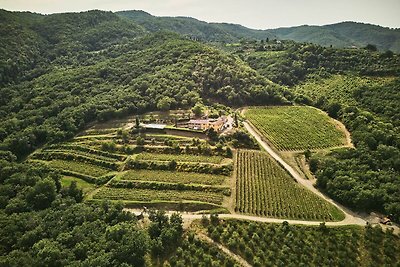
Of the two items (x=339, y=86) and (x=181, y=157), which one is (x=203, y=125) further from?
(x=339, y=86)

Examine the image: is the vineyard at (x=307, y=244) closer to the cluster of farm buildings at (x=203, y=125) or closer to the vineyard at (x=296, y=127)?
the vineyard at (x=296, y=127)

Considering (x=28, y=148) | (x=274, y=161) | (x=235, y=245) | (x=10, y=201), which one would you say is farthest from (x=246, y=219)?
(x=28, y=148)

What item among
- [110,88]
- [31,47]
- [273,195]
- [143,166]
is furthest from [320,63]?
[31,47]

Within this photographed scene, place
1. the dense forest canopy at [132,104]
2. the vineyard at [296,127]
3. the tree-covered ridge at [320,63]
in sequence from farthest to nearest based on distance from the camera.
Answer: the tree-covered ridge at [320,63], the vineyard at [296,127], the dense forest canopy at [132,104]

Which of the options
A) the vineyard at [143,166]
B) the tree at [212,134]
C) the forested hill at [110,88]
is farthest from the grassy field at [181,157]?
the forested hill at [110,88]

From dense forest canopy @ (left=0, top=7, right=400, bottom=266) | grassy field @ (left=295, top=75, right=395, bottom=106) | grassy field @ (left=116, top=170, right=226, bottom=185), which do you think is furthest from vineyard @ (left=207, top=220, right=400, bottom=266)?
grassy field @ (left=295, top=75, right=395, bottom=106)

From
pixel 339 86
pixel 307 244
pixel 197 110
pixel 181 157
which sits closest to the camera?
pixel 307 244

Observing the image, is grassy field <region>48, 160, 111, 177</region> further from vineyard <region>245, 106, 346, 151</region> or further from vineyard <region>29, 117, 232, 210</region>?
vineyard <region>245, 106, 346, 151</region>
